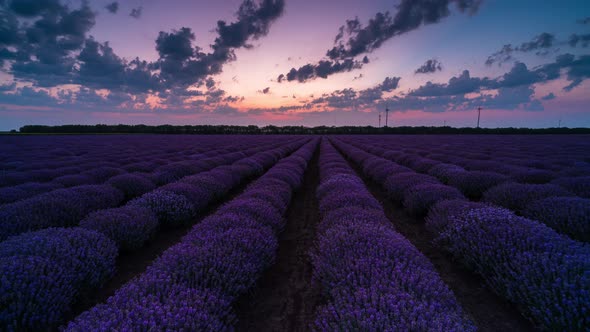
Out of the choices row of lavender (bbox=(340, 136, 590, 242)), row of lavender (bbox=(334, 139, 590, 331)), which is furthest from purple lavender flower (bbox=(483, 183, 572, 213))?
row of lavender (bbox=(334, 139, 590, 331))

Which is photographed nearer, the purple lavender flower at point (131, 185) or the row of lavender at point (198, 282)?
the row of lavender at point (198, 282)

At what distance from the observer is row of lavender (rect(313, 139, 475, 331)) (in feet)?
6.02

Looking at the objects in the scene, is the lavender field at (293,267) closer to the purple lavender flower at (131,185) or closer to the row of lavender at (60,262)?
the row of lavender at (60,262)

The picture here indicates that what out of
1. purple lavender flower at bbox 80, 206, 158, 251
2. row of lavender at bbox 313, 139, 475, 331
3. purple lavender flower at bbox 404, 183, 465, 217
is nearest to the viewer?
row of lavender at bbox 313, 139, 475, 331

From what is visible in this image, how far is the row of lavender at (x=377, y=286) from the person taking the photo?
183 cm

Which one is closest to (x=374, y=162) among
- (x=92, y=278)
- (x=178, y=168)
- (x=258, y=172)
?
(x=258, y=172)

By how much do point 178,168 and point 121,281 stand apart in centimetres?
708

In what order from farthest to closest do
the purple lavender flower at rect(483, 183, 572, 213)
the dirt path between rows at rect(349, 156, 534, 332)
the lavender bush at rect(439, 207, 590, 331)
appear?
the purple lavender flower at rect(483, 183, 572, 213) → the dirt path between rows at rect(349, 156, 534, 332) → the lavender bush at rect(439, 207, 590, 331)

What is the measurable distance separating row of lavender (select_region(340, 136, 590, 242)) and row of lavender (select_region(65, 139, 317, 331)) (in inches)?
177

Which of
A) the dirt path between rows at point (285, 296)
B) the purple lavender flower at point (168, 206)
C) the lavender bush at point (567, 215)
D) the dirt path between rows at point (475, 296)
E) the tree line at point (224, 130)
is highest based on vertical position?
the tree line at point (224, 130)

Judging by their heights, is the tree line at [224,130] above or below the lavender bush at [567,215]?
above

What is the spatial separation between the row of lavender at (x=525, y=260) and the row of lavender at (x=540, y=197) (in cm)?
102

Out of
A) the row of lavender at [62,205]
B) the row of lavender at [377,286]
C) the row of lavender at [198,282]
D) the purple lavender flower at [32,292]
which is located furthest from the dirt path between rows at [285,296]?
the row of lavender at [62,205]

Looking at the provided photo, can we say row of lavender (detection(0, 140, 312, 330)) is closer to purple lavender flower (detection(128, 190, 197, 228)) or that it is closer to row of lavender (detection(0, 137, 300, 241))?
purple lavender flower (detection(128, 190, 197, 228))
